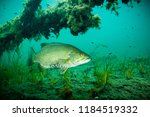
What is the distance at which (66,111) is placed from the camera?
477cm

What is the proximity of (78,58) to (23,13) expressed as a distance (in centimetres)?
587

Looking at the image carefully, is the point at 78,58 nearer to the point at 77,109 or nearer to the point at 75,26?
the point at 77,109

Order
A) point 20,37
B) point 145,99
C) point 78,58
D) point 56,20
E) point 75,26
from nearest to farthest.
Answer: point 78,58 → point 145,99 → point 75,26 → point 56,20 → point 20,37

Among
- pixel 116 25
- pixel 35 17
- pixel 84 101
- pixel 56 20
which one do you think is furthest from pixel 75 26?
pixel 116 25

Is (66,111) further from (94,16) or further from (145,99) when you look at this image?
(94,16)

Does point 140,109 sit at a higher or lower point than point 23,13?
lower

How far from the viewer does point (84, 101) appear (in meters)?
4.93

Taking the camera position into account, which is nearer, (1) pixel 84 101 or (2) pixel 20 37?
(1) pixel 84 101

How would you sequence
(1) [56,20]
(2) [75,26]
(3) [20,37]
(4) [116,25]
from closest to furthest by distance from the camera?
(2) [75,26] → (1) [56,20] → (3) [20,37] → (4) [116,25]

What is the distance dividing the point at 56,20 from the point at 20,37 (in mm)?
1758

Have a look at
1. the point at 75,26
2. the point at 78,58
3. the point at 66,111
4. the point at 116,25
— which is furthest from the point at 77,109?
the point at 116,25

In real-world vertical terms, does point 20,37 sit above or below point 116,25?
below

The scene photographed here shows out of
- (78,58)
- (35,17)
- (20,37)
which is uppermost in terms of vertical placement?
(35,17)

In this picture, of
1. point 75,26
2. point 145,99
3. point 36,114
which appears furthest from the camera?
point 75,26
